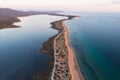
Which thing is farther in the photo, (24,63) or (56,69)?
(24,63)

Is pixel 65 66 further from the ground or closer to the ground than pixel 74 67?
further from the ground

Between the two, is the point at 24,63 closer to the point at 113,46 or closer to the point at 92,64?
the point at 92,64

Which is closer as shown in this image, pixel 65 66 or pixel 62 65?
pixel 65 66

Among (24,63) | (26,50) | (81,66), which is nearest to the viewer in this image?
(81,66)

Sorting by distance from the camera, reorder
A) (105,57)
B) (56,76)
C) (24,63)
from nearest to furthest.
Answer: (56,76), (24,63), (105,57)

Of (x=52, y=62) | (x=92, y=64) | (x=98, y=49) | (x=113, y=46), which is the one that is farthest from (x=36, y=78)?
(x=113, y=46)

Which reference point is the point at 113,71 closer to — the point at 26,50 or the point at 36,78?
the point at 36,78

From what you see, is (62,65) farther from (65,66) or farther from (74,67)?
(74,67)

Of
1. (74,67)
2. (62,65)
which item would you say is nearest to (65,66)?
(62,65)

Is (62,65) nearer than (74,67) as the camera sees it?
No

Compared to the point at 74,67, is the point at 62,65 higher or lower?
higher
